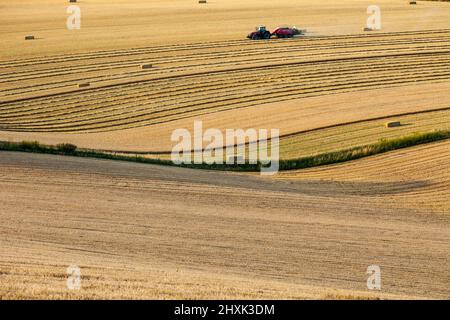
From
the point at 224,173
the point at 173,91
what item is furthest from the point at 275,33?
the point at 224,173

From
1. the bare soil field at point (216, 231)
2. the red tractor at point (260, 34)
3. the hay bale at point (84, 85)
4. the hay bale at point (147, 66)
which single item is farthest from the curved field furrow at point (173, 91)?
the bare soil field at point (216, 231)

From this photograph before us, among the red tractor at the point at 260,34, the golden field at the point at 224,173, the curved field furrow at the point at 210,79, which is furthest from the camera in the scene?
the red tractor at the point at 260,34

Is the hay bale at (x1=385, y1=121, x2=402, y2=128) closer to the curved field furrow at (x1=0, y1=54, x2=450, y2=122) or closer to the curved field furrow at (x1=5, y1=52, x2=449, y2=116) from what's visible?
the curved field furrow at (x1=0, y1=54, x2=450, y2=122)

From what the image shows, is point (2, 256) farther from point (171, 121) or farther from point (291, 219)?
point (171, 121)

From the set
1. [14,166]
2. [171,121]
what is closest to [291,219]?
[14,166]

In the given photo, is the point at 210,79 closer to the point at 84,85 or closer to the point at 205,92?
the point at 205,92

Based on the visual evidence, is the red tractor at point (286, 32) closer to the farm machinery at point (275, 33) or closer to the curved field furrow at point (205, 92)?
the farm machinery at point (275, 33)

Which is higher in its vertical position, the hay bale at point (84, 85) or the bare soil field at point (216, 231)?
the hay bale at point (84, 85)
